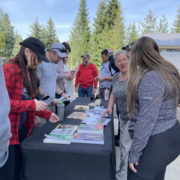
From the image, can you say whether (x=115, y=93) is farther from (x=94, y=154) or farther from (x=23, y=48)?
(x=23, y=48)

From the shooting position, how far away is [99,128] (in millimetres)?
1428

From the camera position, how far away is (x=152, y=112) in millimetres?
833

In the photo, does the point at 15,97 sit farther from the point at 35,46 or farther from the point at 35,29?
the point at 35,29

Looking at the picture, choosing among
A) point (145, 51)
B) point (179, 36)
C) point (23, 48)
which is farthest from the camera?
point (179, 36)

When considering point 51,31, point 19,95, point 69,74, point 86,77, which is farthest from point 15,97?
point 51,31

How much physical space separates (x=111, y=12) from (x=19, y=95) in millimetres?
21623

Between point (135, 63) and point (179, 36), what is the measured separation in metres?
10.8

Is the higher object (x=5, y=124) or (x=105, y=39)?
(x=105, y=39)

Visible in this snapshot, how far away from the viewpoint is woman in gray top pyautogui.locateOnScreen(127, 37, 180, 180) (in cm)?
84

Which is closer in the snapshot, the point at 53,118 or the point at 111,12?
the point at 53,118

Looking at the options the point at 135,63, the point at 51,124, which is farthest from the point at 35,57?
the point at 135,63

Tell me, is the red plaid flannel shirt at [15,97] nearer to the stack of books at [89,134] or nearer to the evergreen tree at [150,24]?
the stack of books at [89,134]

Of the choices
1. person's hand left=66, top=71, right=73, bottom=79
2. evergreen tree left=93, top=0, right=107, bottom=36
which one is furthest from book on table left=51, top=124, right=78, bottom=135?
evergreen tree left=93, top=0, right=107, bottom=36

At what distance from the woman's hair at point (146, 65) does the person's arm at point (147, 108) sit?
1.9 inches
